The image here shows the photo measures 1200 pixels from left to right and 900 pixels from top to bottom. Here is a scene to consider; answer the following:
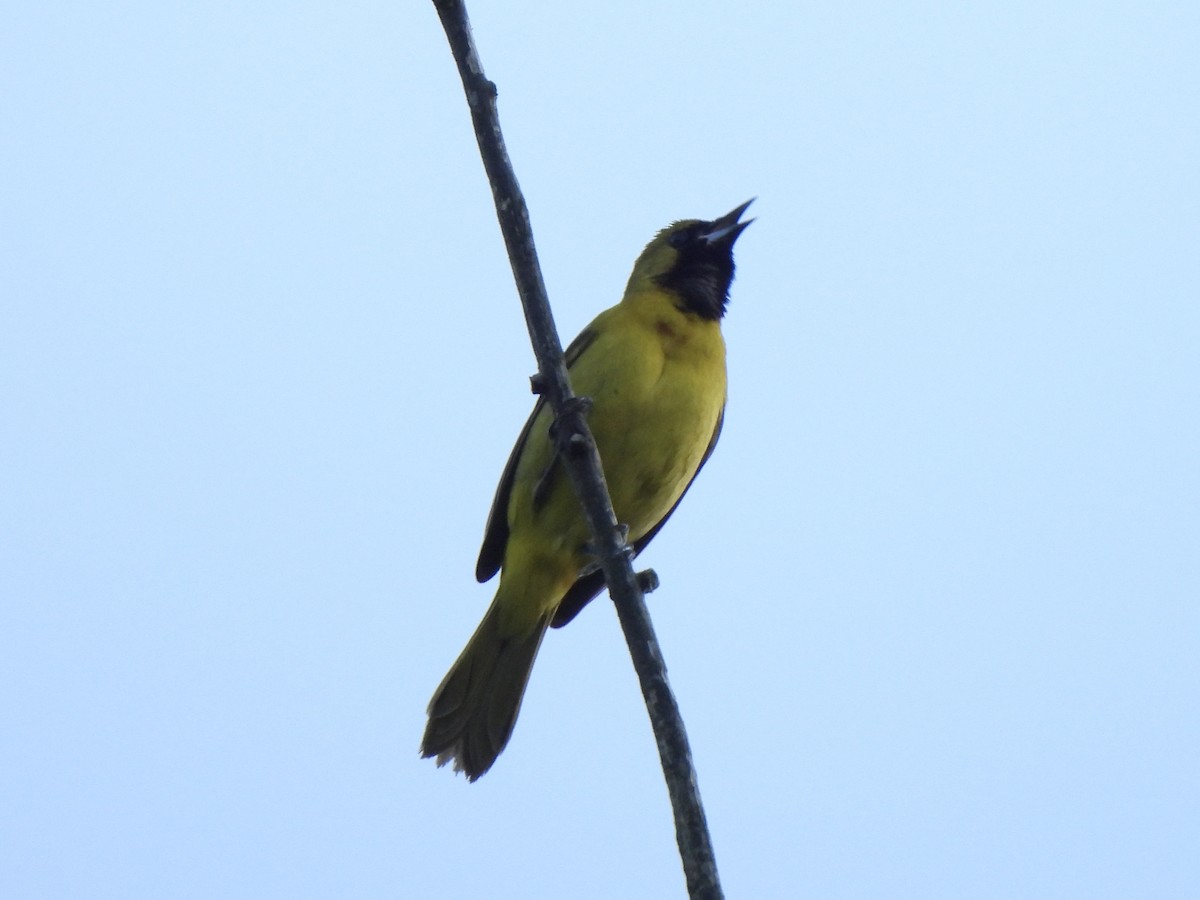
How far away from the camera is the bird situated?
514cm

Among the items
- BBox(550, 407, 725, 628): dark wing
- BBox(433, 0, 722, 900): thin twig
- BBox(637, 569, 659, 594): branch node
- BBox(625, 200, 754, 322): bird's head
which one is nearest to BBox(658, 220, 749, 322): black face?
BBox(625, 200, 754, 322): bird's head

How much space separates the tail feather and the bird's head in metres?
1.60

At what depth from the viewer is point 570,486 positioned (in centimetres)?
513

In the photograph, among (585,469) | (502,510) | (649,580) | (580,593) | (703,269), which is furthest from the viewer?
(703,269)

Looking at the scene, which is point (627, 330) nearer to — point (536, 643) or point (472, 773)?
point (536, 643)

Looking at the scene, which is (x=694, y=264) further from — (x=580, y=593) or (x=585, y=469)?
(x=585, y=469)

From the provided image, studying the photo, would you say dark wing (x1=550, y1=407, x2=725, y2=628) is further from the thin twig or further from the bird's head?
the thin twig

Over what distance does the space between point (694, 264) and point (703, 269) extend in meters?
0.05

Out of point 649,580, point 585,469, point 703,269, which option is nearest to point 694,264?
point 703,269

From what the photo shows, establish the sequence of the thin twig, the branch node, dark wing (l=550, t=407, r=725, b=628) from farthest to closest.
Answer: dark wing (l=550, t=407, r=725, b=628), the branch node, the thin twig

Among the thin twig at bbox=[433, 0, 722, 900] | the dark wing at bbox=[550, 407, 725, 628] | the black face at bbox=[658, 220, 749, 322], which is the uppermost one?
the black face at bbox=[658, 220, 749, 322]

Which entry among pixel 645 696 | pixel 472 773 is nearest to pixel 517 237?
pixel 645 696

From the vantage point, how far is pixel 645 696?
11.2 feet

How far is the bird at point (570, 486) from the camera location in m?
5.14
